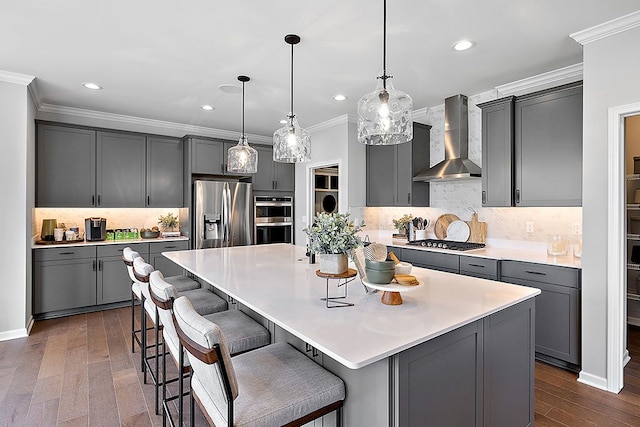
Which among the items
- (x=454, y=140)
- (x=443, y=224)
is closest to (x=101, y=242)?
(x=443, y=224)

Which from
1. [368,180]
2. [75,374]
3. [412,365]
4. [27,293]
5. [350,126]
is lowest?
[75,374]

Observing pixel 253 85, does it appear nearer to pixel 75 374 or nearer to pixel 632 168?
pixel 75 374

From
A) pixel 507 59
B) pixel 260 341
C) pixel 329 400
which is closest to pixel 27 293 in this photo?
pixel 260 341

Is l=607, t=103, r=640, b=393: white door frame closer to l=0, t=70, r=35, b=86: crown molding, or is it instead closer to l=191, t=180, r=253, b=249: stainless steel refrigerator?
l=191, t=180, r=253, b=249: stainless steel refrigerator

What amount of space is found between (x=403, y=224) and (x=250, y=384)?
12.0ft

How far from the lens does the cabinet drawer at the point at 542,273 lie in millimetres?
2770

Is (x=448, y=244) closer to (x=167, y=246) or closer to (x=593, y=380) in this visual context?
(x=593, y=380)

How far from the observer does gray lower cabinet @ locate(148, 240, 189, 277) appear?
4.80 metres

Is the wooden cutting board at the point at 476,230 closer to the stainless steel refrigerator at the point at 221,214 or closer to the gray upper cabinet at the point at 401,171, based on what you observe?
the gray upper cabinet at the point at 401,171

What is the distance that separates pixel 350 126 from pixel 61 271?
4.11m

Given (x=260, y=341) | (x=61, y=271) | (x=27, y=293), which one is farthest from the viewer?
(x=61, y=271)

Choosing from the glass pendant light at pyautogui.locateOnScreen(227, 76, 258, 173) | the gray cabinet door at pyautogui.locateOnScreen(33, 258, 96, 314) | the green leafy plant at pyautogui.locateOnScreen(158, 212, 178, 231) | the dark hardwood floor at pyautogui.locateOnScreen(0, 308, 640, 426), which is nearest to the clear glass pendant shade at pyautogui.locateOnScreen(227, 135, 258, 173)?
the glass pendant light at pyautogui.locateOnScreen(227, 76, 258, 173)

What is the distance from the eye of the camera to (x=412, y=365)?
4.27 ft

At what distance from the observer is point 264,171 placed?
590 centimetres
